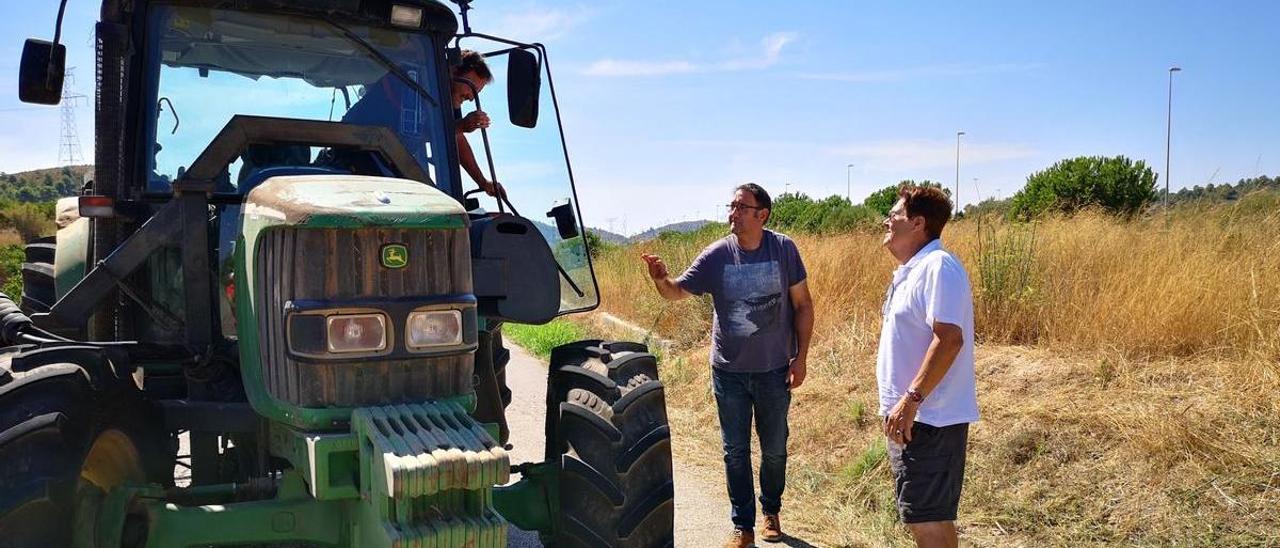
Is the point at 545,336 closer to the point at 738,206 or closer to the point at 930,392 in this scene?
the point at 738,206

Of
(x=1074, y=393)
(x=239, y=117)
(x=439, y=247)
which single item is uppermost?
(x=239, y=117)

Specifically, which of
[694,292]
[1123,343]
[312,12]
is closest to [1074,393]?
[1123,343]

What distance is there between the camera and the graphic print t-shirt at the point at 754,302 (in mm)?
5039

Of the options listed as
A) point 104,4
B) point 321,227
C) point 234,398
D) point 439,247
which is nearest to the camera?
point 321,227

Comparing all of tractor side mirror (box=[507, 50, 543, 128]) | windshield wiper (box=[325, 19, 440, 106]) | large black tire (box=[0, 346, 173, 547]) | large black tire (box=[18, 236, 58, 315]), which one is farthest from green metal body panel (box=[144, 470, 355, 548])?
large black tire (box=[18, 236, 58, 315])

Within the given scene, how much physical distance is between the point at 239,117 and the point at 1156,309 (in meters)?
5.50

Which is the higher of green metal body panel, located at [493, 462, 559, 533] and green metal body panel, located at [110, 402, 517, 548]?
green metal body panel, located at [110, 402, 517, 548]

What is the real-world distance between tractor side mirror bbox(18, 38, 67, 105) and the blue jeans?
3.35 meters

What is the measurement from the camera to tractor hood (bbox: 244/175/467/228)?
2898 millimetres

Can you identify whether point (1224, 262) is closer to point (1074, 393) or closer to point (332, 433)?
point (1074, 393)

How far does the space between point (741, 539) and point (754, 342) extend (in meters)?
1.01

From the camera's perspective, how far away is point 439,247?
3.09 metres

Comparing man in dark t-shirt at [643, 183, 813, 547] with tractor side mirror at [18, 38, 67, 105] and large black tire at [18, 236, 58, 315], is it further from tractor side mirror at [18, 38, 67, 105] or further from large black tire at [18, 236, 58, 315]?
large black tire at [18, 236, 58, 315]

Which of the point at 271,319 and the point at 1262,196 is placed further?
the point at 1262,196
